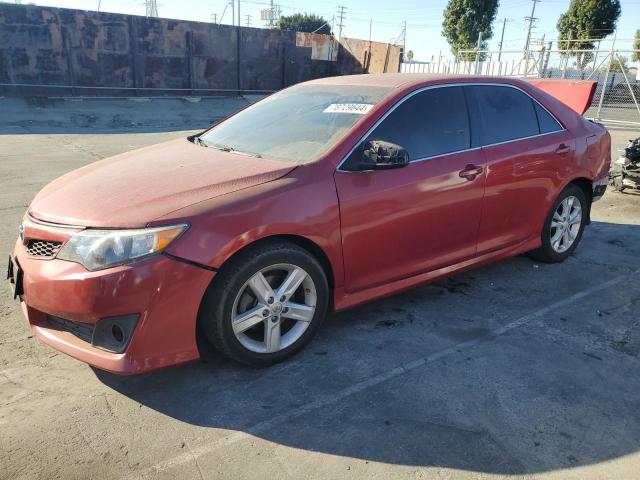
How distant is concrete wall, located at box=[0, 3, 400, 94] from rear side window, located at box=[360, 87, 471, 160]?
17352 millimetres

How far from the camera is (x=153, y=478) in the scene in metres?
2.31

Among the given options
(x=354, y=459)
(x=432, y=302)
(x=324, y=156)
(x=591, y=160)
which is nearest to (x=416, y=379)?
(x=354, y=459)

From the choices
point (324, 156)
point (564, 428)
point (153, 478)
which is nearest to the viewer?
point (153, 478)

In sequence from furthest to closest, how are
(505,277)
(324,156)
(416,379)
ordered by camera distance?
1. (505,277)
2. (324,156)
3. (416,379)

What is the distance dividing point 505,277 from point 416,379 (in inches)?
77.1

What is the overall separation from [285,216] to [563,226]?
3100 mm

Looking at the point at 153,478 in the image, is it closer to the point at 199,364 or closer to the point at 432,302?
the point at 199,364

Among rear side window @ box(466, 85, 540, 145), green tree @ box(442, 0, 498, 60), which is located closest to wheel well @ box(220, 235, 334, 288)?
rear side window @ box(466, 85, 540, 145)

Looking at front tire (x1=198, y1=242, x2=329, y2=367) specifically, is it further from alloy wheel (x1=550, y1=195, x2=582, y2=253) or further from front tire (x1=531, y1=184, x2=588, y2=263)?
alloy wheel (x1=550, y1=195, x2=582, y2=253)

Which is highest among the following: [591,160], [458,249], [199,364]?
[591,160]

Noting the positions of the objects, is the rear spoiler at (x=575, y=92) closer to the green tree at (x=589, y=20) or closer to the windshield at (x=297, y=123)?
the windshield at (x=297, y=123)

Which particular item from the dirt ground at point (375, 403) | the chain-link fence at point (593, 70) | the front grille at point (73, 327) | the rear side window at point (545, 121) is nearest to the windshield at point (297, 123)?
the dirt ground at point (375, 403)

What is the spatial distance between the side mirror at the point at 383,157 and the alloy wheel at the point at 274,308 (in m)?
0.79

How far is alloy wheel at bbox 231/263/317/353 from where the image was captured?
9.78 ft
